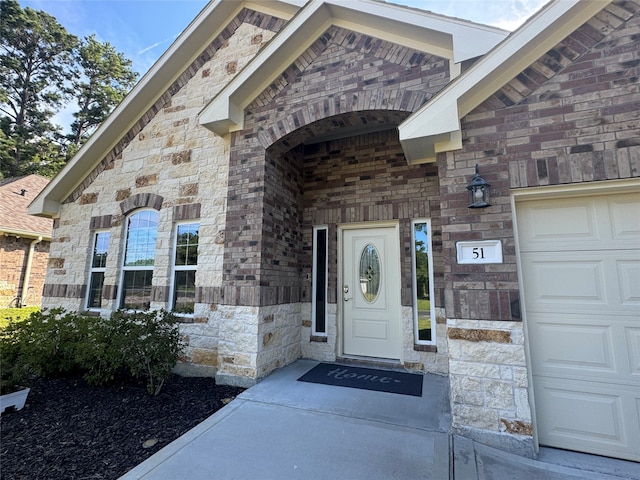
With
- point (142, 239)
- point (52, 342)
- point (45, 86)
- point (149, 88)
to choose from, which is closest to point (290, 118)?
point (149, 88)

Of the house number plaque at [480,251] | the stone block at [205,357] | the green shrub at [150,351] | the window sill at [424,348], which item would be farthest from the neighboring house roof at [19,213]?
the house number plaque at [480,251]

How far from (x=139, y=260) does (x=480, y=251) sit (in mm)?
5634

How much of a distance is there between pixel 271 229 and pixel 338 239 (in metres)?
1.30

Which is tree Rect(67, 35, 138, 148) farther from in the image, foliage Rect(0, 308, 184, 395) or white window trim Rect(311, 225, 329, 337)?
white window trim Rect(311, 225, 329, 337)

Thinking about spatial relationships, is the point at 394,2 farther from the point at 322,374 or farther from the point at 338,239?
the point at 322,374

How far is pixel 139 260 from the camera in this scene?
18.6 feet

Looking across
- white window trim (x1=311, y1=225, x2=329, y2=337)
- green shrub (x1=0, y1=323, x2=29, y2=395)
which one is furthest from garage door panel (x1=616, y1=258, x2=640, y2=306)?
green shrub (x1=0, y1=323, x2=29, y2=395)

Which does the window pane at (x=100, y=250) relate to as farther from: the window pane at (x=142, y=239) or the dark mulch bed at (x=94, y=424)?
the dark mulch bed at (x=94, y=424)

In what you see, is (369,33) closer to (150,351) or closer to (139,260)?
(150,351)

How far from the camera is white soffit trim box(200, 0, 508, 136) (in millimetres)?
3414

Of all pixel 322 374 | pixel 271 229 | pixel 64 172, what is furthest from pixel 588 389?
pixel 64 172

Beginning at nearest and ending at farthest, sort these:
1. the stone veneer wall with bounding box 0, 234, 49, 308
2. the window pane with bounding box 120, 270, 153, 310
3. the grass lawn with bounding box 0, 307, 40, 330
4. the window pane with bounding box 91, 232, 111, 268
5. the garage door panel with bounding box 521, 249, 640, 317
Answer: the garage door panel with bounding box 521, 249, 640, 317, the window pane with bounding box 120, 270, 153, 310, the window pane with bounding box 91, 232, 111, 268, the grass lawn with bounding box 0, 307, 40, 330, the stone veneer wall with bounding box 0, 234, 49, 308

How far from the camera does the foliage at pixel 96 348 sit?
400 cm

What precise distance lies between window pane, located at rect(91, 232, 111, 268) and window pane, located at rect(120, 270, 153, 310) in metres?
0.82
